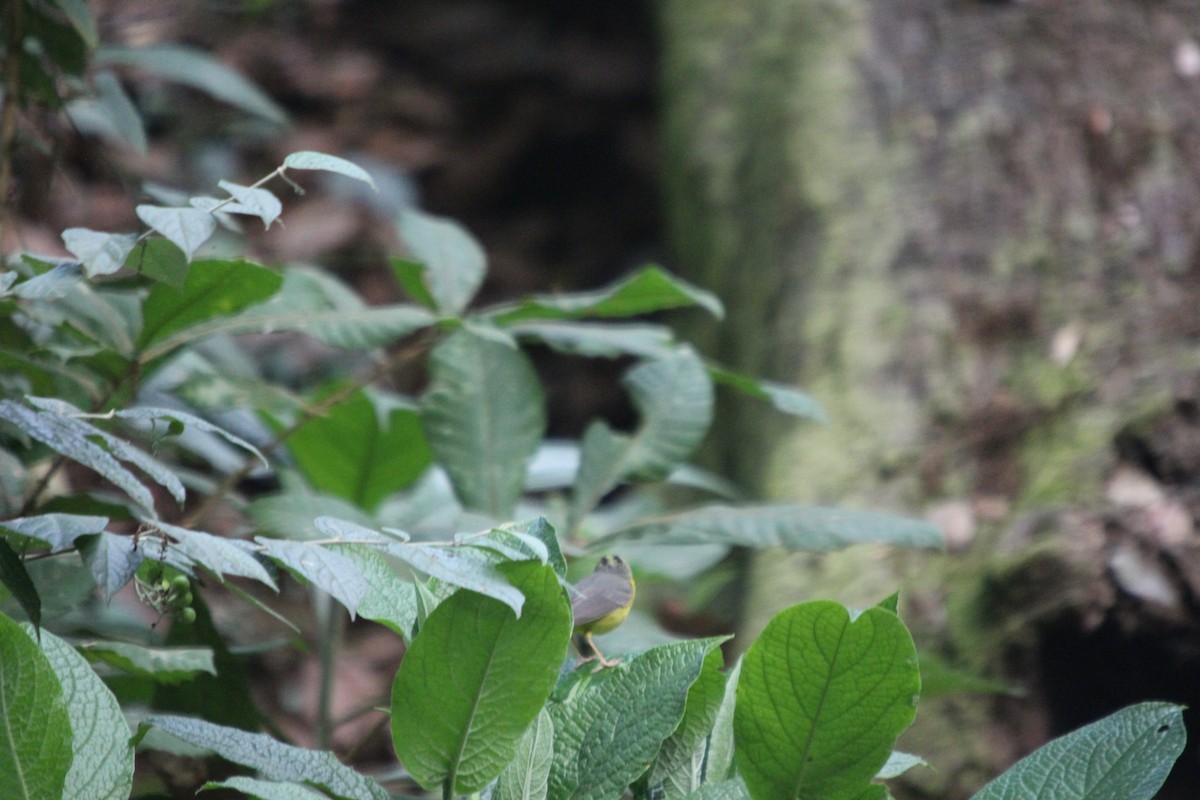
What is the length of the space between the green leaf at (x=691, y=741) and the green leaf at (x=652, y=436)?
33cm

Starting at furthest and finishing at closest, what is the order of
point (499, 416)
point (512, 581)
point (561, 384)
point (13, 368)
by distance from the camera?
point (561, 384) < point (499, 416) < point (13, 368) < point (512, 581)

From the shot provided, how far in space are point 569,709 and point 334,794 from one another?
0.12 metres

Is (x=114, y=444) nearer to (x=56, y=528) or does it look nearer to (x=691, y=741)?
(x=56, y=528)

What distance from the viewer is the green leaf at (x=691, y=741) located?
566 millimetres

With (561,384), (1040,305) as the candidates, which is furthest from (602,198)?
(1040,305)

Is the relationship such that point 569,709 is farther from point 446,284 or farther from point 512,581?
point 446,284

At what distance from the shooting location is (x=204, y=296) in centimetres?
80

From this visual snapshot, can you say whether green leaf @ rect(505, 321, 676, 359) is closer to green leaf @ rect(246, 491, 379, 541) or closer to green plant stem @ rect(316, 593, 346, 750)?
green leaf @ rect(246, 491, 379, 541)

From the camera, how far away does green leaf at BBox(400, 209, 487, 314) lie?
0.95 meters

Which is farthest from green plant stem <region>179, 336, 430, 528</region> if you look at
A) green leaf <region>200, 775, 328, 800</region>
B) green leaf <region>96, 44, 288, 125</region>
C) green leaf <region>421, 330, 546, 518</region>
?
green leaf <region>96, 44, 288, 125</region>

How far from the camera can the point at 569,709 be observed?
1.82 ft

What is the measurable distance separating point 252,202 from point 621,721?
1.05ft

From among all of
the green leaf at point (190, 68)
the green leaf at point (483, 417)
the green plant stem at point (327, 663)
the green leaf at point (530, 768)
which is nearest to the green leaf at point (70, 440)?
the green leaf at point (530, 768)

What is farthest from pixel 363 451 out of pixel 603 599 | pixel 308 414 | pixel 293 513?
pixel 603 599
